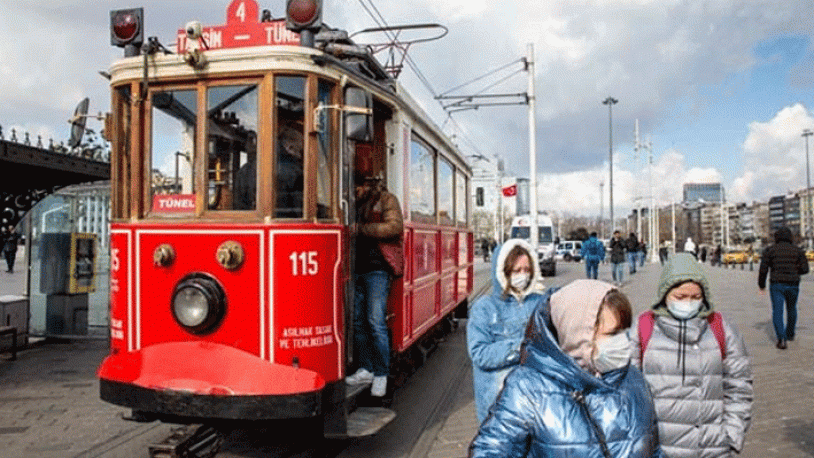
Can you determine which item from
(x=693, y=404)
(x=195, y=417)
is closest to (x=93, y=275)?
(x=195, y=417)

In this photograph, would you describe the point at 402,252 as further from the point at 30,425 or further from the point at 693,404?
the point at 30,425

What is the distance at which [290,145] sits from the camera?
16.6ft

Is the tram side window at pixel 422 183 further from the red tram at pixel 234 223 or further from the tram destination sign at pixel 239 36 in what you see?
the tram destination sign at pixel 239 36

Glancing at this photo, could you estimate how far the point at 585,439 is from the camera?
2.15m

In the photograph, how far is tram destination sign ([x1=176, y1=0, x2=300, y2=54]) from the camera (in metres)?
5.12

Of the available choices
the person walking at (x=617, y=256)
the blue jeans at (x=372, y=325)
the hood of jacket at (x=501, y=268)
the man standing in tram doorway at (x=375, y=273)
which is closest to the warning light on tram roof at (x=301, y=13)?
the man standing in tram doorway at (x=375, y=273)

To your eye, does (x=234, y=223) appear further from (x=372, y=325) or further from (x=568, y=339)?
(x=568, y=339)

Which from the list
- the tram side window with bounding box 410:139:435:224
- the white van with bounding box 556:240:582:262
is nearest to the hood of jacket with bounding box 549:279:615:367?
the tram side window with bounding box 410:139:435:224

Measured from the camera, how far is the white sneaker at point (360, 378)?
5.80 meters

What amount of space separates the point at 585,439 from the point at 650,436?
0.84ft

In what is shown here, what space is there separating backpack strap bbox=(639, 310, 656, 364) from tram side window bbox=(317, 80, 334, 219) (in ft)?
7.81

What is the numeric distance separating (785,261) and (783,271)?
0.14 meters

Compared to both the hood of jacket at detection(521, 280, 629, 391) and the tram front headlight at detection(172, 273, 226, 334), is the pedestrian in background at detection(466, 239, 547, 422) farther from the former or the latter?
the tram front headlight at detection(172, 273, 226, 334)

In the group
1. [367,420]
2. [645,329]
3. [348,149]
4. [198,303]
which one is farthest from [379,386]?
[645,329]
